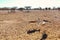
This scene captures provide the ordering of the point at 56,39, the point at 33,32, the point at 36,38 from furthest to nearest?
the point at 33,32 < the point at 36,38 < the point at 56,39

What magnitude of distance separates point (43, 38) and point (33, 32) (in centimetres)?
407

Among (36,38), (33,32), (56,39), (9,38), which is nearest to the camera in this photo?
(56,39)

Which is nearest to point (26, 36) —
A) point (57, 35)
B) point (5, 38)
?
point (5, 38)

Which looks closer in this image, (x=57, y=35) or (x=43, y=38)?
(x=43, y=38)

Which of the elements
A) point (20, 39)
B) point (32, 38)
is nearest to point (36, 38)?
point (32, 38)

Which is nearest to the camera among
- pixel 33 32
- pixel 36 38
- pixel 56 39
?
pixel 56 39

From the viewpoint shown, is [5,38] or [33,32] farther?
[33,32]

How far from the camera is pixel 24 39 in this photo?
59.9ft

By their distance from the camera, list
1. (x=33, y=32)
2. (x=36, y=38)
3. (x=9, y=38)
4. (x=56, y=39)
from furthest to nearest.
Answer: (x=33, y=32) < (x=9, y=38) < (x=36, y=38) < (x=56, y=39)

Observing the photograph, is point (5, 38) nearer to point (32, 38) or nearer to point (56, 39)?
point (32, 38)

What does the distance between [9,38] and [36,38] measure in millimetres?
3163

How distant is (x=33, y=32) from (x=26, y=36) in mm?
1689

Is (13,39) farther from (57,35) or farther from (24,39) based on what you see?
(57,35)

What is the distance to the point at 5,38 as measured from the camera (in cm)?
1911
